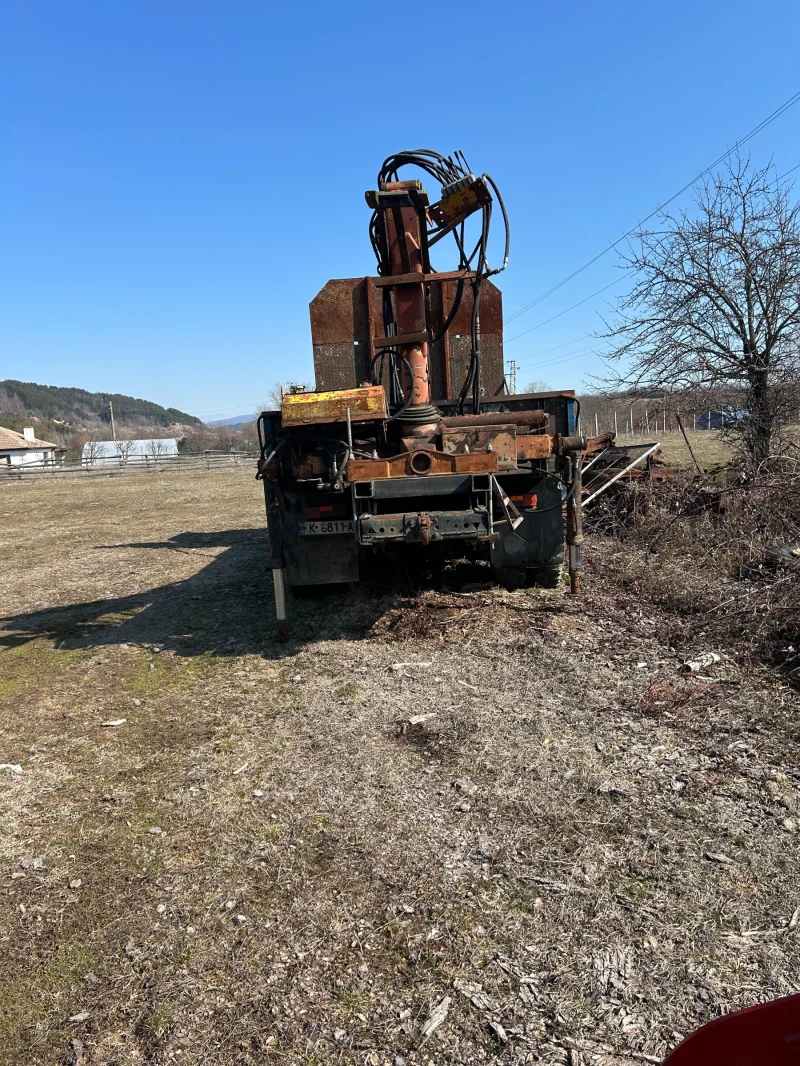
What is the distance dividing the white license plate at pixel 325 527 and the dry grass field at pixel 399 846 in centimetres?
93

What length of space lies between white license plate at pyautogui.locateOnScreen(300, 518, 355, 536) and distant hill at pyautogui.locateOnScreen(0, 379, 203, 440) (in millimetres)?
120551

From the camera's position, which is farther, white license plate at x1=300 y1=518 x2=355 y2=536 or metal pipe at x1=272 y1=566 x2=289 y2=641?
metal pipe at x1=272 y1=566 x2=289 y2=641

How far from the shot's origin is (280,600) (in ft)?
18.6

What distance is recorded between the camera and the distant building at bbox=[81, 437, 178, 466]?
43.1 metres

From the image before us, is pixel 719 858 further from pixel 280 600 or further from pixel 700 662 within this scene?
pixel 280 600

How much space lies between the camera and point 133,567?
1003 cm

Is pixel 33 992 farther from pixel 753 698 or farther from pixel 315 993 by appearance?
pixel 753 698

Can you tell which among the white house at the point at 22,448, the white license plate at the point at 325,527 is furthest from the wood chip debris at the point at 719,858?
the white house at the point at 22,448

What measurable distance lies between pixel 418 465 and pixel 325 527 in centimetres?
87

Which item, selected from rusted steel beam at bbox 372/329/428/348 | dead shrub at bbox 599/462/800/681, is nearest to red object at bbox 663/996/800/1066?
dead shrub at bbox 599/462/800/681

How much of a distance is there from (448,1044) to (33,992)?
1312 millimetres

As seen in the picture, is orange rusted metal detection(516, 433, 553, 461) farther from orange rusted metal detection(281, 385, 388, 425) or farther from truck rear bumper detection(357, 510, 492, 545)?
orange rusted metal detection(281, 385, 388, 425)

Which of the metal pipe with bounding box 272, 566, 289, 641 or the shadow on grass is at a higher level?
→ the metal pipe with bounding box 272, 566, 289, 641

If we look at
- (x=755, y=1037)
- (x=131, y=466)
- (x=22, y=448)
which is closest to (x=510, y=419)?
(x=755, y=1037)
